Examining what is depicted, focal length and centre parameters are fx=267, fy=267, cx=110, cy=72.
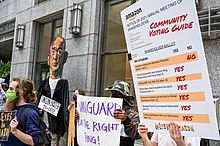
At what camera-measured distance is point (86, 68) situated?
6605 millimetres

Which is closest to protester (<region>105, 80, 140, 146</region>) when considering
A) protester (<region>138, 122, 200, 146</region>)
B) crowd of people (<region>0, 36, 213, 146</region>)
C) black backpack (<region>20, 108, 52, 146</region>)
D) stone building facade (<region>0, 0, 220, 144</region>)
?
crowd of people (<region>0, 36, 213, 146</region>)

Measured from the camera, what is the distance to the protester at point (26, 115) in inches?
98.8

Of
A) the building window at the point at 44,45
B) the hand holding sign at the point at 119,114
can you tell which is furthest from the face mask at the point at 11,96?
the building window at the point at 44,45

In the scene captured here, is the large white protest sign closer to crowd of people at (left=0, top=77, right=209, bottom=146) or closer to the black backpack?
crowd of people at (left=0, top=77, right=209, bottom=146)

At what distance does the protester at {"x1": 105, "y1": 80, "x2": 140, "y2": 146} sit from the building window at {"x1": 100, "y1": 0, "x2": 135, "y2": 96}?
276 cm

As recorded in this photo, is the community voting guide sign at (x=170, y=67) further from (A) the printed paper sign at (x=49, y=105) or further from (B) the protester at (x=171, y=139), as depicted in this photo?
(A) the printed paper sign at (x=49, y=105)

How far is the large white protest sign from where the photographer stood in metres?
2.87

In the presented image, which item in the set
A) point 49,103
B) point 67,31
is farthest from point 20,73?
point 49,103

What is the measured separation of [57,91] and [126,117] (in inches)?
130

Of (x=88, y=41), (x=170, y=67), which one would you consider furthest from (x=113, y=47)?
(x=170, y=67)

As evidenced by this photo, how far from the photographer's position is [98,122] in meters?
3.05

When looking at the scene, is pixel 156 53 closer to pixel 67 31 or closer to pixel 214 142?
pixel 214 142

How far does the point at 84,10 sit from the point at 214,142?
4558 mm

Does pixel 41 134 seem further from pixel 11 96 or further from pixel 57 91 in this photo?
pixel 57 91
